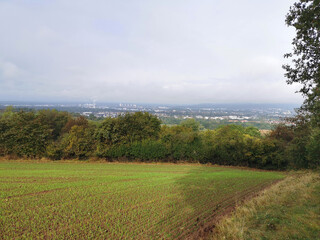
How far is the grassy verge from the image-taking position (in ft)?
18.5

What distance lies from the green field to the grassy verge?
1.39m

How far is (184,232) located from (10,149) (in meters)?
30.5

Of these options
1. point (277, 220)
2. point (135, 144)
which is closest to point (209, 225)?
point (277, 220)

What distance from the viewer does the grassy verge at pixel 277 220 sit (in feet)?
18.5

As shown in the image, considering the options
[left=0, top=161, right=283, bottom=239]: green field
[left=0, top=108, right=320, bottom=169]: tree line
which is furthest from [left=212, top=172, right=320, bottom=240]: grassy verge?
[left=0, top=108, right=320, bottom=169]: tree line

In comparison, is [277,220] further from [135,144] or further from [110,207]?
[135,144]

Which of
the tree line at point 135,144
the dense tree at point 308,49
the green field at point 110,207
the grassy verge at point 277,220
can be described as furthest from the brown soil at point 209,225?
the tree line at point 135,144

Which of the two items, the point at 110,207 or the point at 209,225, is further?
the point at 110,207

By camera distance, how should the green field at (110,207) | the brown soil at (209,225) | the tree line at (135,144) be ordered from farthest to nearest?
the tree line at (135,144) < the green field at (110,207) < the brown soil at (209,225)

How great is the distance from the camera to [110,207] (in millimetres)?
9086

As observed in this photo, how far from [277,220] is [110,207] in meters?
7.77

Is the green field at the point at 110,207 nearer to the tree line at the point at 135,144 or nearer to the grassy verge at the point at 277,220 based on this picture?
the grassy verge at the point at 277,220

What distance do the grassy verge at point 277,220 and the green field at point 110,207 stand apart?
4.55ft

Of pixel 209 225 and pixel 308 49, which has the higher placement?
pixel 308 49
